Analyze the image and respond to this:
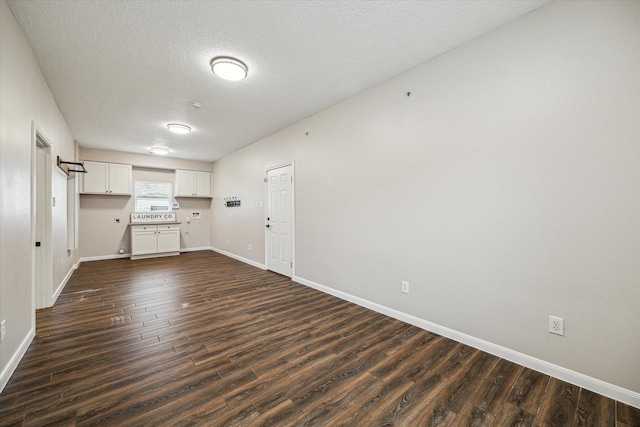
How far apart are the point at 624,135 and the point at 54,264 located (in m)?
6.06

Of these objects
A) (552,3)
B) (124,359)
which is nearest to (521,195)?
(552,3)

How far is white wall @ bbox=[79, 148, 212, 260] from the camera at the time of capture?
21.4ft

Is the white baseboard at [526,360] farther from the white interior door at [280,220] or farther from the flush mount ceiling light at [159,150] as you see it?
the flush mount ceiling light at [159,150]

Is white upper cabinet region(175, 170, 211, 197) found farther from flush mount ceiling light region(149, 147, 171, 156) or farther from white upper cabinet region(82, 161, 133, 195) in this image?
white upper cabinet region(82, 161, 133, 195)

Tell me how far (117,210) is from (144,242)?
1.15 m

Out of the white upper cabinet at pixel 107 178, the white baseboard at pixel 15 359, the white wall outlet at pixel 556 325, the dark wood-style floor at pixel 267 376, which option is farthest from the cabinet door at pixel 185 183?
the white wall outlet at pixel 556 325

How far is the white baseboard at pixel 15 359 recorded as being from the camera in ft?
6.08

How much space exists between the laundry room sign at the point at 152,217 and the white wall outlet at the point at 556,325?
808 centimetres

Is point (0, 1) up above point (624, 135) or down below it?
above

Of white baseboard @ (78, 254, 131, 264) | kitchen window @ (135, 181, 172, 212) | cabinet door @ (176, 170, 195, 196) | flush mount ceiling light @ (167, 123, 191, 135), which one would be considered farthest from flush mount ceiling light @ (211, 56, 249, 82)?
white baseboard @ (78, 254, 131, 264)

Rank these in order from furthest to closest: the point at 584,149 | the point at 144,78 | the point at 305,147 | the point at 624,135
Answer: the point at 305,147 → the point at 144,78 → the point at 584,149 → the point at 624,135

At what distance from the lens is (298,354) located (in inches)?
90.5

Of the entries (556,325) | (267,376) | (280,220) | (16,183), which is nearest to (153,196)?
(280,220)

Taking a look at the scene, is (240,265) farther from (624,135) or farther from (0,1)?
(624,135)
